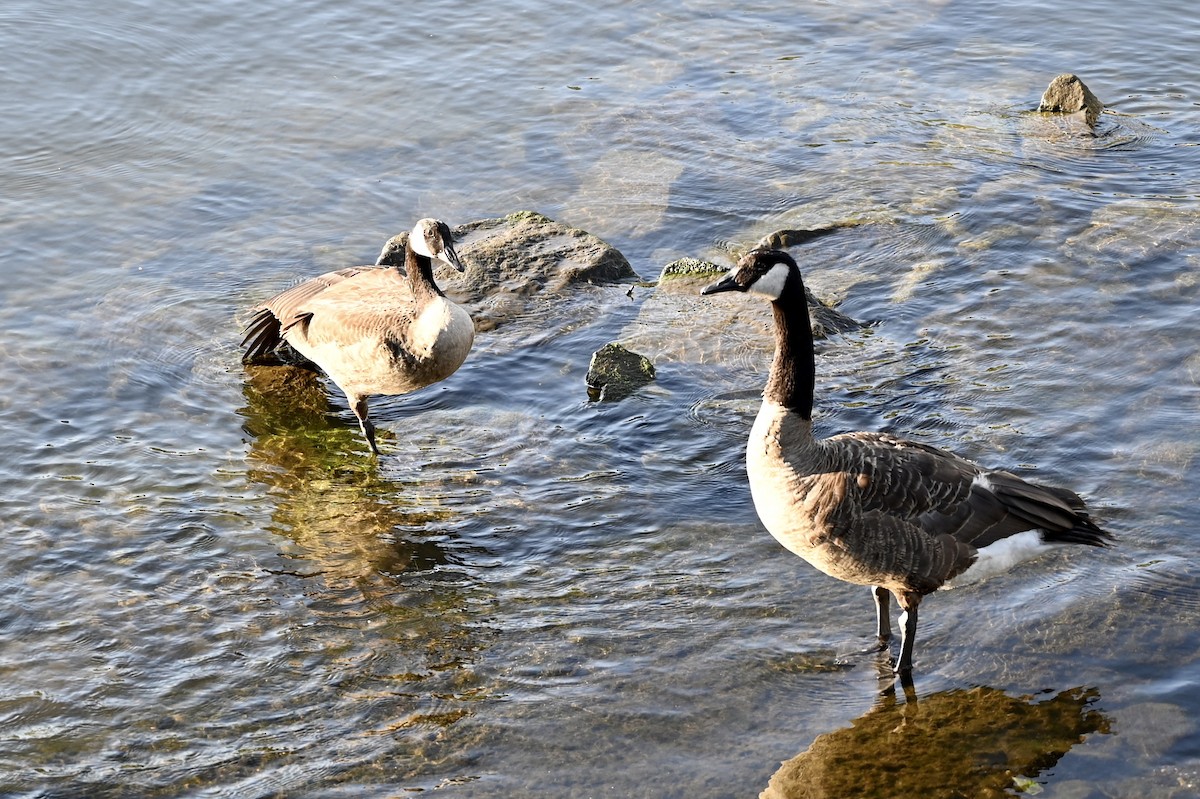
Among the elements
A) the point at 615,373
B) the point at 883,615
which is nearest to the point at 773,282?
the point at 883,615

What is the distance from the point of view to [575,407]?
10.2m

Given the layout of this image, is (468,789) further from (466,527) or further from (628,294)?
(628,294)

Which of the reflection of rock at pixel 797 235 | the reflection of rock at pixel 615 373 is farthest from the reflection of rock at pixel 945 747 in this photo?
the reflection of rock at pixel 797 235

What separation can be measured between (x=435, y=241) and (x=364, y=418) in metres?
1.55

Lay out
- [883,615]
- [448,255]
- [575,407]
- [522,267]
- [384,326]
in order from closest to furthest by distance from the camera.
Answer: [883,615], [384,326], [448,255], [575,407], [522,267]

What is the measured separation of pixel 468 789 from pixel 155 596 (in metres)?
2.91

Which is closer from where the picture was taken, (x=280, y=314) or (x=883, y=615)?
(x=883, y=615)

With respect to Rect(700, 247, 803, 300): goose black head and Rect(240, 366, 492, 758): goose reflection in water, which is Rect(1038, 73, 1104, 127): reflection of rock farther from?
Rect(240, 366, 492, 758): goose reflection in water

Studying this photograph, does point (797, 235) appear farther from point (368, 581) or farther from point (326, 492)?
Answer: point (368, 581)

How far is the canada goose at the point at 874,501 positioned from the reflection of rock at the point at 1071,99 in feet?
29.2

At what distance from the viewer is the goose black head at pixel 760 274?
23.0 ft

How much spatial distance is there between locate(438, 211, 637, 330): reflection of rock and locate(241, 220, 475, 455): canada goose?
1374 millimetres

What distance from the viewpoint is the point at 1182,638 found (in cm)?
719

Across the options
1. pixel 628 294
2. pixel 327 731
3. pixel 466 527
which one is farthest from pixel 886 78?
pixel 327 731
